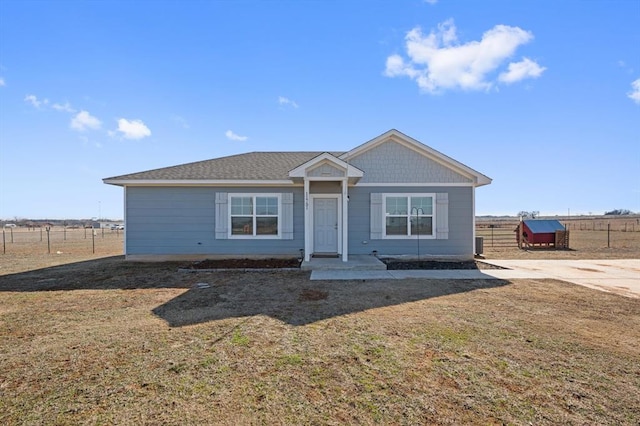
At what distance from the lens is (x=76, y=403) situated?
3008mm

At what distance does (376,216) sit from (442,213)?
2.40 m

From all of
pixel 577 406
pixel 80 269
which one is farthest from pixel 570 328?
pixel 80 269

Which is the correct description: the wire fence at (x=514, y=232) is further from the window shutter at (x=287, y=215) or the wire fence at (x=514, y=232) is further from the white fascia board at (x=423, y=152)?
the window shutter at (x=287, y=215)

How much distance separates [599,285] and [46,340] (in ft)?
36.7

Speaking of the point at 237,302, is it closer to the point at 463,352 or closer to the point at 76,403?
the point at 76,403

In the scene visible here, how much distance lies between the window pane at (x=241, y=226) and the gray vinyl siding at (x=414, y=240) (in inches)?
144

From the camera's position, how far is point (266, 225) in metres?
12.1

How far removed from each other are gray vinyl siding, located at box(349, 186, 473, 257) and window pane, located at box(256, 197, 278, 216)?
2.74 m

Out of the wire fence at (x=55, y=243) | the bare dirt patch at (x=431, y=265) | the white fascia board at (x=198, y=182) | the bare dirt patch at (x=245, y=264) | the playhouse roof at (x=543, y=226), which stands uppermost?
the white fascia board at (x=198, y=182)

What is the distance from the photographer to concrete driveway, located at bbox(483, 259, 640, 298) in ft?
26.5

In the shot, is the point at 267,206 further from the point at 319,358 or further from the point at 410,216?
the point at 319,358

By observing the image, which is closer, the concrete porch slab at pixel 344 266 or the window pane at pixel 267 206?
the concrete porch slab at pixel 344 266

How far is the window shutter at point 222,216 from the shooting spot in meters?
12.0

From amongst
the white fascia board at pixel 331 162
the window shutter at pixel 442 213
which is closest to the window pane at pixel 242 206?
the white fascia board at pixel 331 162
